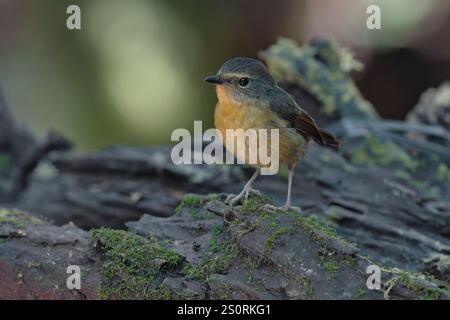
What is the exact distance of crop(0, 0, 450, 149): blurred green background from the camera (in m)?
6.77

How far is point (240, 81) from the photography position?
13.3 ft

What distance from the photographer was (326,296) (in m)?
3.04

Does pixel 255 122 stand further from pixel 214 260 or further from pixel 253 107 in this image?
pixel 214 260

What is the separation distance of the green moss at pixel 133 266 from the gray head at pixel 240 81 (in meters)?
1.06

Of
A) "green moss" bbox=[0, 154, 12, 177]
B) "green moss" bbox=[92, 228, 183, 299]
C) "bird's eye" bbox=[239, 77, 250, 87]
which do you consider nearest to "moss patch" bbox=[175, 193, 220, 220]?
"green moss" bbox=[92, 228, 183, 299]

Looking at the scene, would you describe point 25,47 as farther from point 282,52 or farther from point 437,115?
point 437,115

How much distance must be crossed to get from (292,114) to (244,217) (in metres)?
0.87

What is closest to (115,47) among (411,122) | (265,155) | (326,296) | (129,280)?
(411,122)

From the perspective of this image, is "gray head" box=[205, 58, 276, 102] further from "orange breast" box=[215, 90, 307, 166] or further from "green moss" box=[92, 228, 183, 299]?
"green moss" box=[92, 228, 183, 299]

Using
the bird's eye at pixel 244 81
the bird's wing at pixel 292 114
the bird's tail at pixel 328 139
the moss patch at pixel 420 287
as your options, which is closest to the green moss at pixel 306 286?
the moss patch at pixel 420 287

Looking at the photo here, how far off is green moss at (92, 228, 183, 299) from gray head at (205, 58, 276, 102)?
3.49 feet

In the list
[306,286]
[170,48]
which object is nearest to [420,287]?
[306,286]

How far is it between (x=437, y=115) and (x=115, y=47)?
321cm
